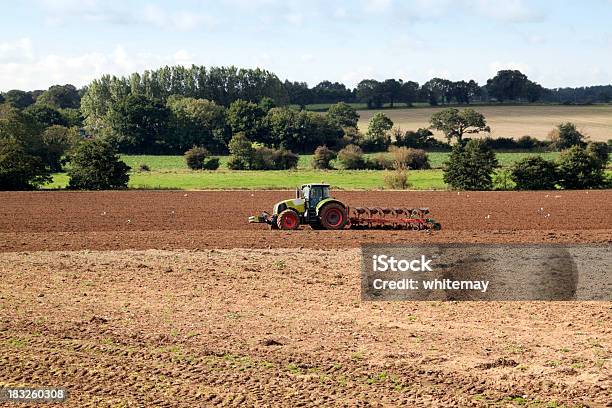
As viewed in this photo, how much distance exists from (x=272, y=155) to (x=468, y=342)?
6647 cm

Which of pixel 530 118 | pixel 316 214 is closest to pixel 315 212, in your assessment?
pixel 316 214

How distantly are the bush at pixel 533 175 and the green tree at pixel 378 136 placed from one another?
39.7 metres

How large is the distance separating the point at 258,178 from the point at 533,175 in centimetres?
2231

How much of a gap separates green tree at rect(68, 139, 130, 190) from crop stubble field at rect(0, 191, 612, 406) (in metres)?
29.5

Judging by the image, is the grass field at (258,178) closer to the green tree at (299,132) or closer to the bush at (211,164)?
the bush at (211,164)

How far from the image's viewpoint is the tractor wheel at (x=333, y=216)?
30969 millimetres

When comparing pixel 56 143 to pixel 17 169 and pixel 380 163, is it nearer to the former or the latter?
pixel 17 169

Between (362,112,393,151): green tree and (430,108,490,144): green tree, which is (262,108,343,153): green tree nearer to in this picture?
(362,112,393,151): green tree

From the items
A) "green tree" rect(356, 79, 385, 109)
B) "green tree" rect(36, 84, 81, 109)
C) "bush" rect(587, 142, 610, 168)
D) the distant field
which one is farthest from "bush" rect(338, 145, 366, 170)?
"green tree" rect(36, 84, 81, 109)

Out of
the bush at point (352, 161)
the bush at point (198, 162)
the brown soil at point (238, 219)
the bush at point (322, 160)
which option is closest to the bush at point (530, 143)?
the bush at point (352, 161)

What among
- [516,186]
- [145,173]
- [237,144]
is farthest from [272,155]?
[516,186]

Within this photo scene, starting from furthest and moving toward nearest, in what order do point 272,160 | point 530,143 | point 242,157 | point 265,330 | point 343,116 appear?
point 343,116
point 530,143
point 272,160
point 242,157
point 265,330

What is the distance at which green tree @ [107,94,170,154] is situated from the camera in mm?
101250

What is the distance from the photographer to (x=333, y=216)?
31.1 metres
